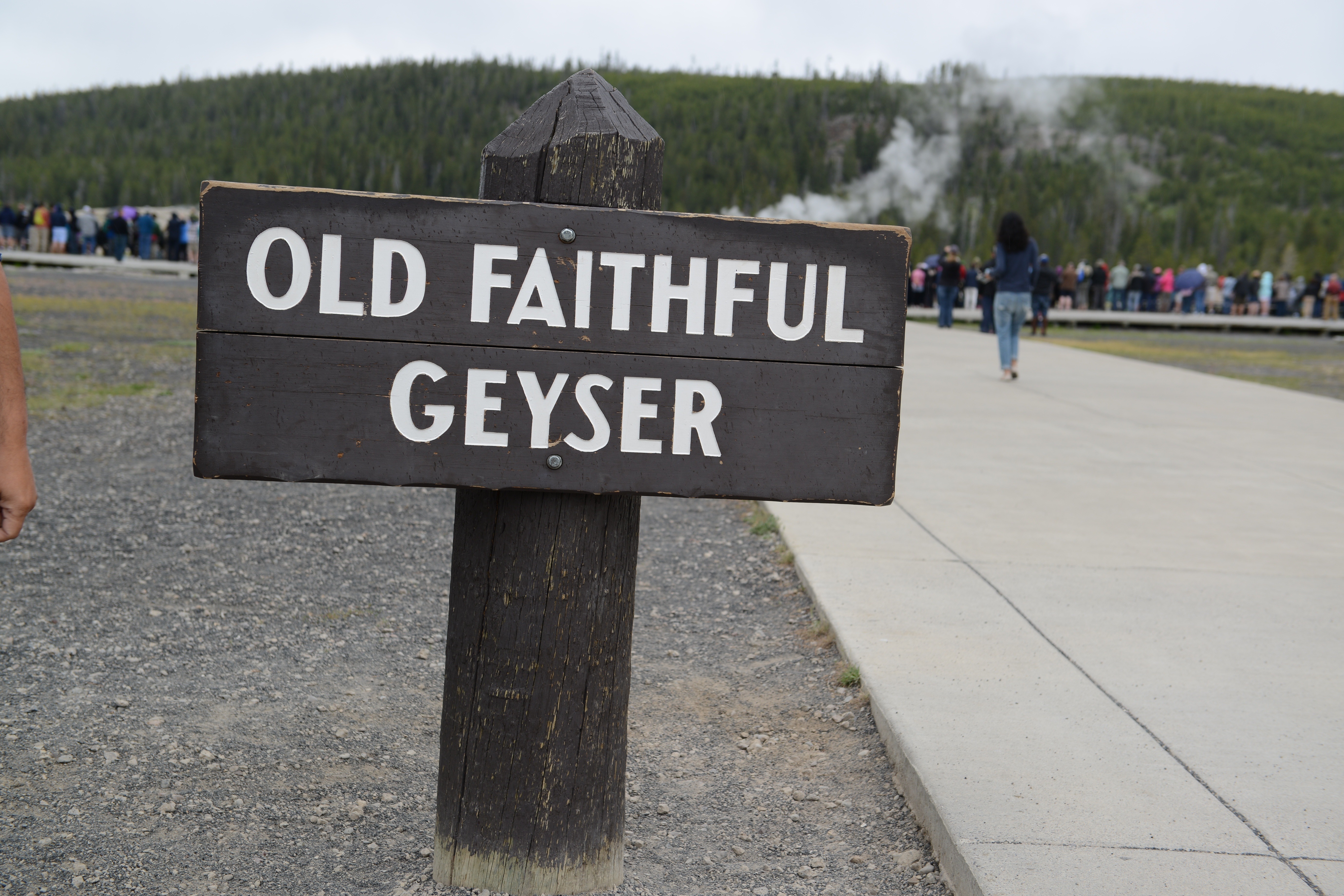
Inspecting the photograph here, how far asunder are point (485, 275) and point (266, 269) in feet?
1.17

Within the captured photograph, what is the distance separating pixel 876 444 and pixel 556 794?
0.88 m

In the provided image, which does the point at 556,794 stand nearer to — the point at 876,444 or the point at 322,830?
the point at 322,830

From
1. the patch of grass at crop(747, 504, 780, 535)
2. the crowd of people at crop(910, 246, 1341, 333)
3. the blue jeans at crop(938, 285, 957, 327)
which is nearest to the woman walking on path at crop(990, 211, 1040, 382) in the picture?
the patch of grass at crop(747, 504, 780, 535)

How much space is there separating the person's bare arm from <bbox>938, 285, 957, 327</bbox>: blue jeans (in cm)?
2220

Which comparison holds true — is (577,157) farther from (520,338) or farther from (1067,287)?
(1067,287)

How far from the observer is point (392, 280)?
1985 mm

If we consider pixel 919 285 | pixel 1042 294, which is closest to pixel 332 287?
pixel 1042 294

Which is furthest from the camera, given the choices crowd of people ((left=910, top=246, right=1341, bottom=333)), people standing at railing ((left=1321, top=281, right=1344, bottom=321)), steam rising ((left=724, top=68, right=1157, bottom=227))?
steam rising ((left=724, top=68, right=1157, bottom=227))

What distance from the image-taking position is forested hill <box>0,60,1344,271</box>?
325ft

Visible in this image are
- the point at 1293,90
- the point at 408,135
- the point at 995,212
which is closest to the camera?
the point at 995,212

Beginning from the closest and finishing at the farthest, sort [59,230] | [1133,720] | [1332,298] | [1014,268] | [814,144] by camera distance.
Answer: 1. [1133,720]
2. [1014,268]
3. [1332,298]
4. [59,230]
5. [814,144]

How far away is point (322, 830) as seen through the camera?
2.59m

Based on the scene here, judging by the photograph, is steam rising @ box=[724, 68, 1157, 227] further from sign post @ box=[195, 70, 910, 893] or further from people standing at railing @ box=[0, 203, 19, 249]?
sign post @ box=[195, 70, 910, 893]

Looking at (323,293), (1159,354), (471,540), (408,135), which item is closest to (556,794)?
(471,540)
